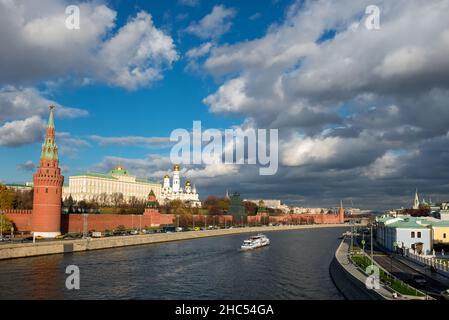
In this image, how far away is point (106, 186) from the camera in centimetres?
15300

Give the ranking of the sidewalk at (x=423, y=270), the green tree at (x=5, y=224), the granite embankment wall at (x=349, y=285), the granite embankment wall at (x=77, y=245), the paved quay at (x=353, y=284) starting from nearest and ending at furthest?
the paved quay at (x=353, y=284) → the granite embankment wall at (x=349, y=285) → the sidewalk at (x=423, y=270) → the granite embankment wall at (x=77, y=245) → the green tree at (x=5, y=224)

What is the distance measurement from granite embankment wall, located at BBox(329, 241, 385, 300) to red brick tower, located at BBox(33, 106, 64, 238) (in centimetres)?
3791

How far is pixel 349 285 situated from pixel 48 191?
4420 cm

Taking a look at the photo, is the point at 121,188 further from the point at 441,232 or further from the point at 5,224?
the point at 441,232

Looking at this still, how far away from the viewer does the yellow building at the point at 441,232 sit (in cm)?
4834

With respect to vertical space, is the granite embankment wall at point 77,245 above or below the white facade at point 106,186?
below

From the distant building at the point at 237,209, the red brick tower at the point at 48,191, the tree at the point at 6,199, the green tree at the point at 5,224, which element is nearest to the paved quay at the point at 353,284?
the red brick tower at the point at 48,191

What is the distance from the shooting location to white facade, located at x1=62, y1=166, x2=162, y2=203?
145125 millimetres

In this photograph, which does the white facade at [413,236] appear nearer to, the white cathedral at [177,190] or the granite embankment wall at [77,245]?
the granite embankment wall at [77,245]

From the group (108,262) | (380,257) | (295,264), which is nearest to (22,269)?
(108,262)

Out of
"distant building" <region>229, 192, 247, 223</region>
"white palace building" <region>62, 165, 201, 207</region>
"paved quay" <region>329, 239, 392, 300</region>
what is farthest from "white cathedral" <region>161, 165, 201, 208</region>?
Result: "paved quay" <region>329, 239, 392, 300</region>

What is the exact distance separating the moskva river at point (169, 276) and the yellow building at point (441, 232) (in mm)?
10644
